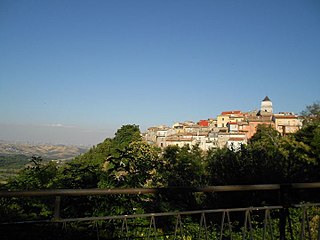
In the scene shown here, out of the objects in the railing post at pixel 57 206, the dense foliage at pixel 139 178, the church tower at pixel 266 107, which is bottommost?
the dense foliage at pixel 139 178

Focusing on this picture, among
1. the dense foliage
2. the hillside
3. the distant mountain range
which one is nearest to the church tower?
the distant mountain range

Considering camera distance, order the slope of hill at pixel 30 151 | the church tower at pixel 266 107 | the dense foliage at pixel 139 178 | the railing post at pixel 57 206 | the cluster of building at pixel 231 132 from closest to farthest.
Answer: the railing post at pixel 57 206 → the dense foliage at pixel 139 178 → the slope of hill at pixel 30 151 → the cluster of building at pixel 231 132 → the church tower at pixel 266 107

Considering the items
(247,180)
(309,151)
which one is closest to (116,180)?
(247,180)

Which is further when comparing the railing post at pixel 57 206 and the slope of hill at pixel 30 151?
the slope of hill at pixel 30 151

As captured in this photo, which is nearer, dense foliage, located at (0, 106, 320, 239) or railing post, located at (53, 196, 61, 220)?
railing post, located at (53, 196, 61, 220)

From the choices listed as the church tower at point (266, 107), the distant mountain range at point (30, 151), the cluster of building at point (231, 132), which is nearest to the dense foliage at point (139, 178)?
the distant mountain range at point (30, 151)

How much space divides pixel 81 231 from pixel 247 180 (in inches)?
339

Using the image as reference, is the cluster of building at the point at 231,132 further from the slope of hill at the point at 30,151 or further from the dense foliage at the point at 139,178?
the dense foliage at the point at 139,178

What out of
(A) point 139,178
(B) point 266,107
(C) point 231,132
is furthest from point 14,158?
(B) point 266,107

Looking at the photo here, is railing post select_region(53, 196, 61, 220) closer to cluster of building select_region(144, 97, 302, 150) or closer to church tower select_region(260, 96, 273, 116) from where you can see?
cluster of building select_region(144, 97, 302, 150)

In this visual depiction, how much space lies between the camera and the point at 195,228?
6547 millimetres

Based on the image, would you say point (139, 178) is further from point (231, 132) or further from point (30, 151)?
point (231, 132)

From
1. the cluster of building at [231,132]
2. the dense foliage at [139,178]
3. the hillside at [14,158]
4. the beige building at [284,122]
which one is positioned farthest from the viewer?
the beige building at [284,122]

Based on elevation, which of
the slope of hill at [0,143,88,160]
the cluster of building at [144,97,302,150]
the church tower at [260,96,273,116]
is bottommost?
the slope of hill at [0,143,88,160]
